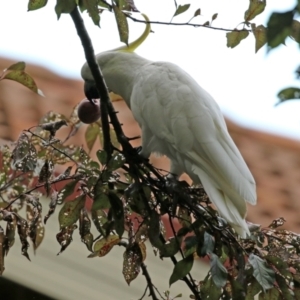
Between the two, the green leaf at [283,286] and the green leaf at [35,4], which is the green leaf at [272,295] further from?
the green leaf at [35,4]

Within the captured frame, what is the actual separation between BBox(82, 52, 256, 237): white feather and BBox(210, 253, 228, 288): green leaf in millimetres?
213

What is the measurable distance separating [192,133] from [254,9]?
0.37 meters

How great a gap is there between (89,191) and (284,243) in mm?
415

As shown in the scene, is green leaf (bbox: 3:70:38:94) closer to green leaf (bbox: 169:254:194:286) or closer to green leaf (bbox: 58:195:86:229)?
green leaf (bbox: 58:195:86:229)

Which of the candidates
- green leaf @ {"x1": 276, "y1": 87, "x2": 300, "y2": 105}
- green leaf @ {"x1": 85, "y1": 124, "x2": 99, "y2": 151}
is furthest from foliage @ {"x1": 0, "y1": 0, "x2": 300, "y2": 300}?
green leaf @ {"x1": 276, "y1": 87, "x2": 300, "y2": 105}

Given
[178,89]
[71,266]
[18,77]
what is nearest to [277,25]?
[18,77]

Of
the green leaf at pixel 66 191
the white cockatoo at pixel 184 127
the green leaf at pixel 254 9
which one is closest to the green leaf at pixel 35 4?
the green leaf at pixel 66 191

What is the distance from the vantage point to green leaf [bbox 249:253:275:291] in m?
0.95

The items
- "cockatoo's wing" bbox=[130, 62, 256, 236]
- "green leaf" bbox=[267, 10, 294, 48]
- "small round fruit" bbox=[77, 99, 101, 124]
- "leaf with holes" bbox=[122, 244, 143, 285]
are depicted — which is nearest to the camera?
"green leaf" bbox=[267, 10, 294, 48]

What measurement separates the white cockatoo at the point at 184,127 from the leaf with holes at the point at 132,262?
0.20 meters

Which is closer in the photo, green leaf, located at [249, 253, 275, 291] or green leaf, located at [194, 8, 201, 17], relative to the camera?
green leaf, located at [249, 253, 275, 291]

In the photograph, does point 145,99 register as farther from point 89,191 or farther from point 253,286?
point 253,286

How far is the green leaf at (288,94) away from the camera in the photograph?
1.17ft

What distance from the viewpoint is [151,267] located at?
1.89 metres
